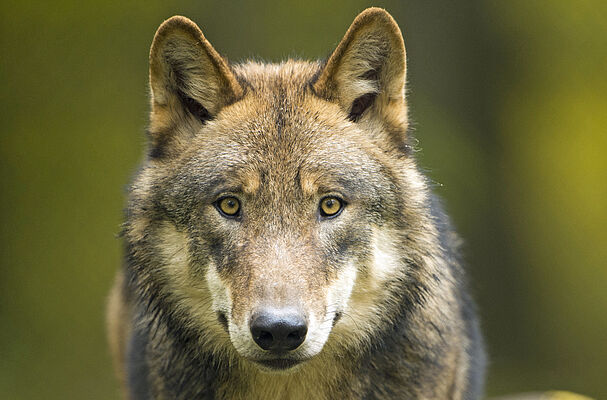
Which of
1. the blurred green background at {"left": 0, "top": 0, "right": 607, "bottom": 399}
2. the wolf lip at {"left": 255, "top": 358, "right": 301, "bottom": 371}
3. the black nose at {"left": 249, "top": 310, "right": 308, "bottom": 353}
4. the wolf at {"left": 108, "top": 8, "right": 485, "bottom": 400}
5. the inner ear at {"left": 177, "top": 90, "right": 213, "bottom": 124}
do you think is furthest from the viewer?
the blurred green background at {"left": 0, "top": 0, "right": 607, "bottom": 399}

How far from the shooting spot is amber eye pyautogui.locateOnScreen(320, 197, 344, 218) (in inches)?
157

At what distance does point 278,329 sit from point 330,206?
80 cm

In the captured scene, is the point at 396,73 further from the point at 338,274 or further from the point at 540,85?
the point at 540,85

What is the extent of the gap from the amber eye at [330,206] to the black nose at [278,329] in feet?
2.17

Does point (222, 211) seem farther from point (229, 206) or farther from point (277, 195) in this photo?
point (277, 195)

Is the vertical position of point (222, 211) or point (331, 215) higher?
point (331, 215)

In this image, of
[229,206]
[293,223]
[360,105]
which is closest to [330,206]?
[293,223]

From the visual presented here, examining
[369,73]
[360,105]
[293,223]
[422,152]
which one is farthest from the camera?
[422,152]

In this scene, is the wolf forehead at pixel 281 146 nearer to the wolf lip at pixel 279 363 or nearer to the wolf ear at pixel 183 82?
the wolf ear at pixel 183 82

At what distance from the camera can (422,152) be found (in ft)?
35.6

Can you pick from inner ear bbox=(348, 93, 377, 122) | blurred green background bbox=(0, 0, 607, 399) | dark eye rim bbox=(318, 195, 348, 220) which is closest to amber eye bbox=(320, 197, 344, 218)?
dark eye rim bbox=(318, 195, 348, 220)

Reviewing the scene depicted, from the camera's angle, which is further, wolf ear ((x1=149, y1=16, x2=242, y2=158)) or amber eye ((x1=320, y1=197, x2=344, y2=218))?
wolf ear ((x1=149, y1=16, x2=242, y2=158))

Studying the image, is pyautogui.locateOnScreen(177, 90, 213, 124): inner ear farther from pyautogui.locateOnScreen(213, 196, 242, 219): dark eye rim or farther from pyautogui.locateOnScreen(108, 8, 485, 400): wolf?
pyautogui.locateOnScreen(213, 196, 242, 219): dark eye rim

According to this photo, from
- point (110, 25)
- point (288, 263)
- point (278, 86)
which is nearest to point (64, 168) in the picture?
point (110, 25)
